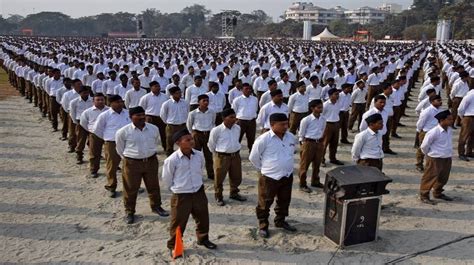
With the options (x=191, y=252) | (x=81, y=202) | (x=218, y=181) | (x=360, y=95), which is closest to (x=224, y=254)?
(x=191, y=252)

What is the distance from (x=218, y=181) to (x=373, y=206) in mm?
2462

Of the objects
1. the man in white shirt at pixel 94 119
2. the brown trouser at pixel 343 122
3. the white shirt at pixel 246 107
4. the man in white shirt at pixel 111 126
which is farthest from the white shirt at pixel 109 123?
the brown trouser at pixel 343 122

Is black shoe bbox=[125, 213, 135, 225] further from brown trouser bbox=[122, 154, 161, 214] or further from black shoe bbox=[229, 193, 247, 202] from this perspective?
black shoe bbox=[229, 193, 247, 202]

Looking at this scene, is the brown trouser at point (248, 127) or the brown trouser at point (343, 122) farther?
the brown trouser at point (343, 122)

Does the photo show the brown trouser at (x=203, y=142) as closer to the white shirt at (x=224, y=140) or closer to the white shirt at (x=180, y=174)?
the white shirt at (x=224, y=140)

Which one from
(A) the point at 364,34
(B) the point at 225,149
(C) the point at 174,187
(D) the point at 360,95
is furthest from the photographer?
(A) the point at 364,34

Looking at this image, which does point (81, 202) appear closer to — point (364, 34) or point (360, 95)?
point (360, 95)

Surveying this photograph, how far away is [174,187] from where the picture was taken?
507cm

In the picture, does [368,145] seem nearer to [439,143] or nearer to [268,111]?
[439,143]

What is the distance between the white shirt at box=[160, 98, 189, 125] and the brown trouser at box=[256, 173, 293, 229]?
3.13 m

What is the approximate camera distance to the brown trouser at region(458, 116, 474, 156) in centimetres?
888

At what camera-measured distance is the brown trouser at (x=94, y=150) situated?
785cm

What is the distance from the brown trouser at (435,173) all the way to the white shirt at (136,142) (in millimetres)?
4299

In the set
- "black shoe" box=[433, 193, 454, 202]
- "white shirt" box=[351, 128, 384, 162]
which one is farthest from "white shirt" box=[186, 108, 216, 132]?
"black shoe" box=[433, 193, 454, 202]
